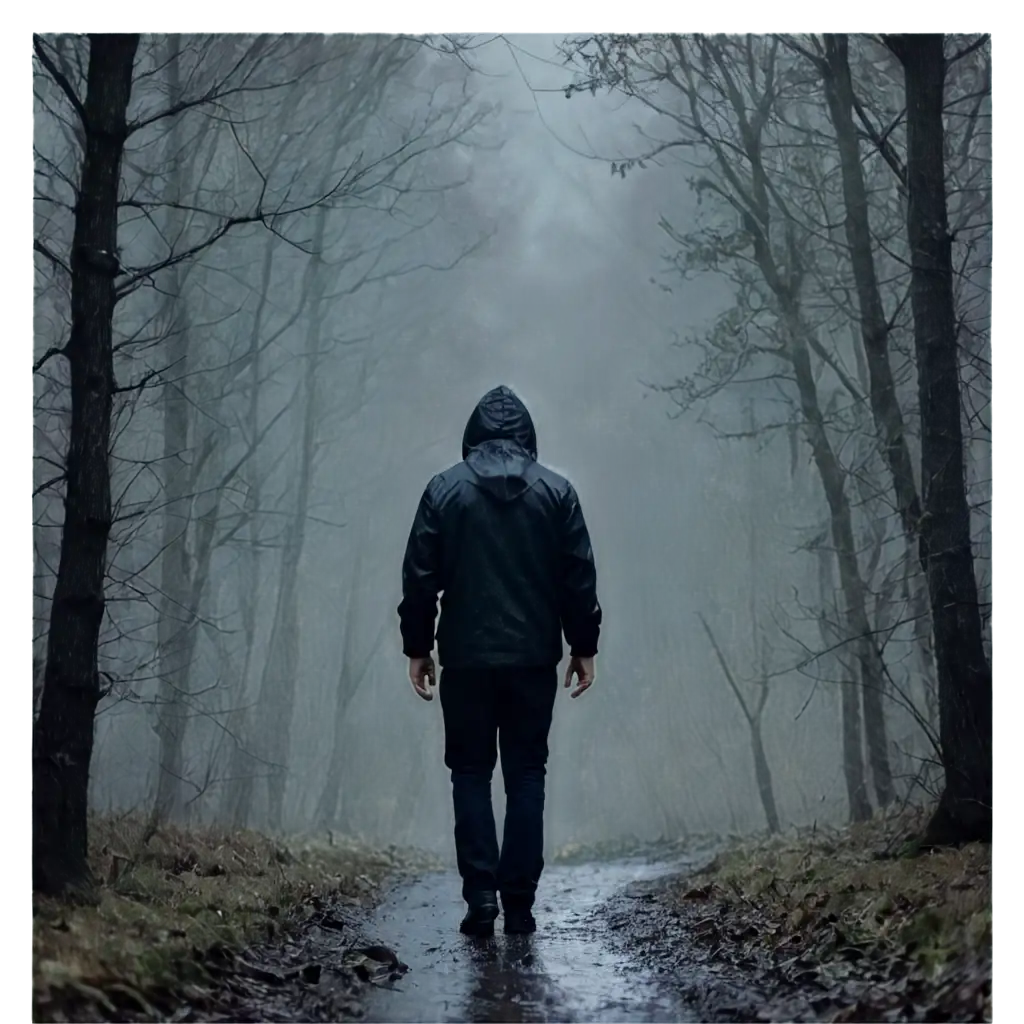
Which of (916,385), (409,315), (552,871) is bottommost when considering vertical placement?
(552,871)

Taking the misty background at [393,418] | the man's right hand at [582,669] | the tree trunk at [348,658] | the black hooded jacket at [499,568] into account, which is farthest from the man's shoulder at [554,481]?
the tree trunk at [348,658]

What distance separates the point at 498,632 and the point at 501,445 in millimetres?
799

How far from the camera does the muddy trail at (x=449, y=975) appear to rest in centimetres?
459

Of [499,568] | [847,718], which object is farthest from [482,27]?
[847,718]

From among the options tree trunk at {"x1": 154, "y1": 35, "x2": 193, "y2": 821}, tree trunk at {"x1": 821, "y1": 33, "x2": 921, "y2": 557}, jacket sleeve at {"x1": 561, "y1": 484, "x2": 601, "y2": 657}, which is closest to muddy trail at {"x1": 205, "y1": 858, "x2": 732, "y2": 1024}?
tree trunk at {"x1": 154, "y1": 35, "x2": 193, "y2": 821}

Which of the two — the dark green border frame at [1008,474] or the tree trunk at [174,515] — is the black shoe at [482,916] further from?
the dark green border frame at [1008,474]

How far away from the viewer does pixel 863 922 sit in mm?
5008

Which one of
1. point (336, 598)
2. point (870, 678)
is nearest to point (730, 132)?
point (870, 678)

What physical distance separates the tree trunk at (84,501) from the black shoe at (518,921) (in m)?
1.69

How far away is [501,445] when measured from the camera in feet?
18.9

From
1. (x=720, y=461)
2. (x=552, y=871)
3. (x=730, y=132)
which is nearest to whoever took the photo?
(x=730, y=132)

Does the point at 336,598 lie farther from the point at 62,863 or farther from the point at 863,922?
the point at 863,922

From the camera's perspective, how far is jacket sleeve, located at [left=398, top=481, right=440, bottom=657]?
5551mm

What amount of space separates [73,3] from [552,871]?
6135 mm
